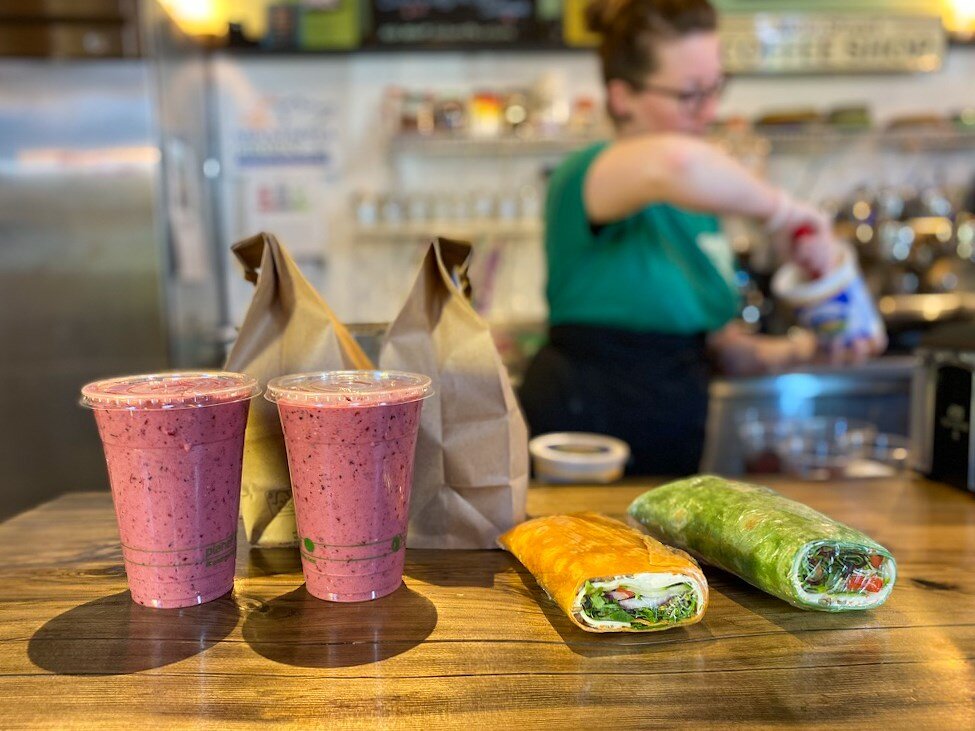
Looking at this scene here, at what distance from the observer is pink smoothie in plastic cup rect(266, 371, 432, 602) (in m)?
0.71

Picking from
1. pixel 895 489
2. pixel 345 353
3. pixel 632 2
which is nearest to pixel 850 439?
pixel 895 489

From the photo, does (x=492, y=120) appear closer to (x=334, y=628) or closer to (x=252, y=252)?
(x=252, y=252)

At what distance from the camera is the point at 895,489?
1.16 metres

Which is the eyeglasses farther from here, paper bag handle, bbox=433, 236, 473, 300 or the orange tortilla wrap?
the orange tortilla wrap

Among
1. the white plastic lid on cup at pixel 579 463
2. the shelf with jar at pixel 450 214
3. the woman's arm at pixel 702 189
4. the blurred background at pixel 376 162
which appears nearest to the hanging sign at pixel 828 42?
the blurred background at pixel 376 162

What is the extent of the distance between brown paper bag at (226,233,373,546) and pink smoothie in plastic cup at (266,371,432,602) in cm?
8

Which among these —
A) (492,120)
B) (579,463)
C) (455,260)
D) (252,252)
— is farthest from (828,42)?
(252,252)

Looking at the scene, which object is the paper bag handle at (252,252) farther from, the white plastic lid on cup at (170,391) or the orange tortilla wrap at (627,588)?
the orange tortilla wrap at (627,588)

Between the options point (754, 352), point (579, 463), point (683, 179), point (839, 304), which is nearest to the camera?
point (579, 463)

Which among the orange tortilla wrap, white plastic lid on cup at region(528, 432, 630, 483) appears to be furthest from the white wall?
the orange tortilla wrap

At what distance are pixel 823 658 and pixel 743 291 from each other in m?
2.52

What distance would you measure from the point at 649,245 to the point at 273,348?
1.21m

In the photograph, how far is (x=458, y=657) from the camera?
66 centimetres

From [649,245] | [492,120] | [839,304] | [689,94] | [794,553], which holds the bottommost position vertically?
[794,553]
